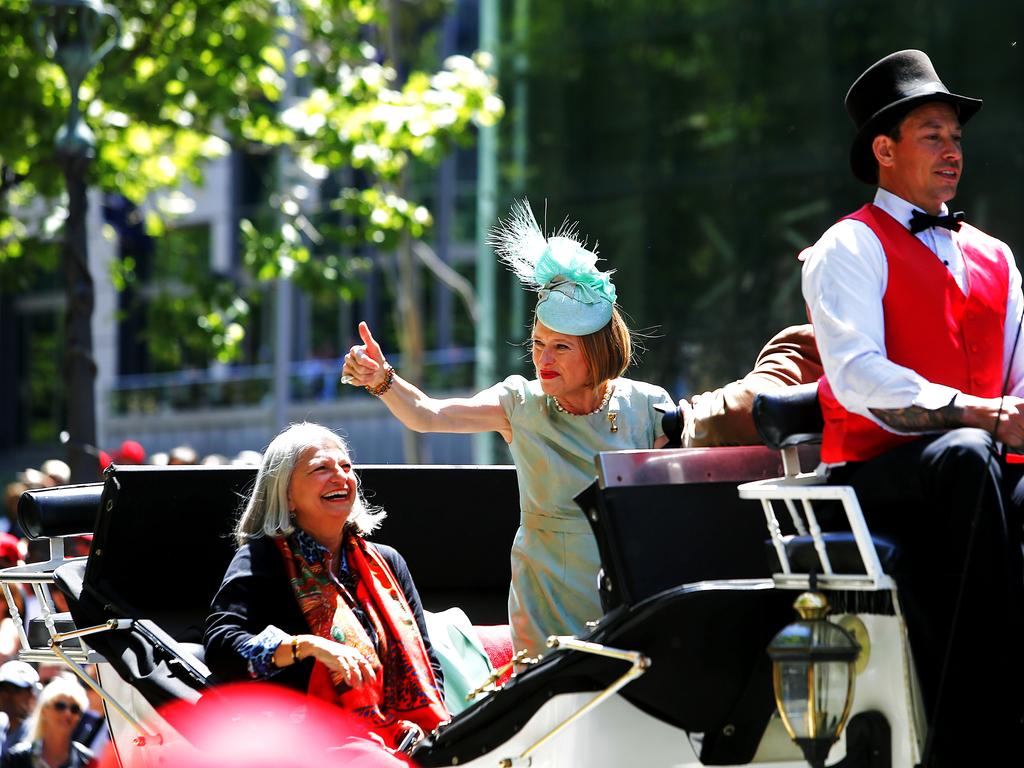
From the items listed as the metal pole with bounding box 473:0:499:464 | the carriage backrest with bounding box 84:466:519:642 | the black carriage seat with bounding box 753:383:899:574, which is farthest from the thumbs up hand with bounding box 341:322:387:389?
the metal pole with bounding box 473:0:499:464

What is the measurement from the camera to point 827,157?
1268 cm

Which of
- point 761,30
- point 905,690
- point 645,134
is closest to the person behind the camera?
point 905,690

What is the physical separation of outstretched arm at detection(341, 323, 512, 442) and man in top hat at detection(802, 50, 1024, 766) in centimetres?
131

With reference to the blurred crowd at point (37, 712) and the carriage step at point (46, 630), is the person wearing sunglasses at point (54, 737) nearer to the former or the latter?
the blurred crowd at point (37, 712)

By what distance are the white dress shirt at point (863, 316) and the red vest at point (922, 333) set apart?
0.04 meters

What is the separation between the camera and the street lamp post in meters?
8.55

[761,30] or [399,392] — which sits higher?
[761,30]

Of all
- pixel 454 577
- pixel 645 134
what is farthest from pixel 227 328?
pixel 454 577

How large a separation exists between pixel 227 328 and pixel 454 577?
21.8 feet

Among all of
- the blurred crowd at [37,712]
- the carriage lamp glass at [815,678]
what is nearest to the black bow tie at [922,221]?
the carriage lamp glass at [815,678]

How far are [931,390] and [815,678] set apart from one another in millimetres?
670

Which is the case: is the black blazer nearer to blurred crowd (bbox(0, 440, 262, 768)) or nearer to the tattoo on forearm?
blurred crowd (bbox(0, 440, 262, 768))

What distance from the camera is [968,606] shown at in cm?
317

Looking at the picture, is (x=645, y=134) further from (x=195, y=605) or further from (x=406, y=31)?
(x=195, y=605)
